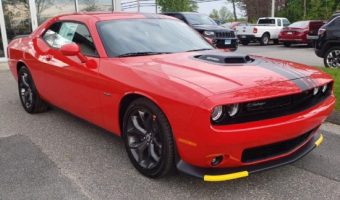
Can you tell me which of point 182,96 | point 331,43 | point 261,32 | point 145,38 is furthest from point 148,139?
Result: point 261,32

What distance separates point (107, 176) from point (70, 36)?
1982 millimetres

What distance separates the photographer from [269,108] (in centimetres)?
316

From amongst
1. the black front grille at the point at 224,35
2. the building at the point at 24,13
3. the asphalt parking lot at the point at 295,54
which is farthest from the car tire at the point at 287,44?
the building at the point at 24,13

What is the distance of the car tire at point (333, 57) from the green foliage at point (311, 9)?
20163 millimetres

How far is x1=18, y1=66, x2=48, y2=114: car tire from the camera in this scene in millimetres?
5789

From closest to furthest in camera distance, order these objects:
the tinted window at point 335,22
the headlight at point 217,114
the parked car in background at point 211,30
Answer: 1. the headlight at point 217,114
2. the tinted window at point 335,22
3. the parked car in background at point 211,30

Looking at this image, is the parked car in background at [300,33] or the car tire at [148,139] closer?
the car tire at [148,139]

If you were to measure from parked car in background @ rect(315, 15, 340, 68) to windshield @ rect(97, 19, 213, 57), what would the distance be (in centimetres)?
657

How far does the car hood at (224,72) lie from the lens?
3.16 meters

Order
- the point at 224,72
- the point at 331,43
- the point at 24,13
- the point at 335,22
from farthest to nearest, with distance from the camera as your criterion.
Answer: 1. the point at 24,13
2. the point at 331,43
3. the point at 335,22
4. the point at 224,72

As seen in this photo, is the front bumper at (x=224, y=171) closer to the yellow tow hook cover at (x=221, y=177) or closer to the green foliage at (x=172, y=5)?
the yellow tow hook cover at (x=221, y=177)

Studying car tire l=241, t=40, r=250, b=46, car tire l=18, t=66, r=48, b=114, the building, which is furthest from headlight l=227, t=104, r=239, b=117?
car tire l=241, t=40, r=250, b=46

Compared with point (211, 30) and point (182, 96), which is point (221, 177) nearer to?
point (182, 96)

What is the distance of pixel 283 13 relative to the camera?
114 feet
